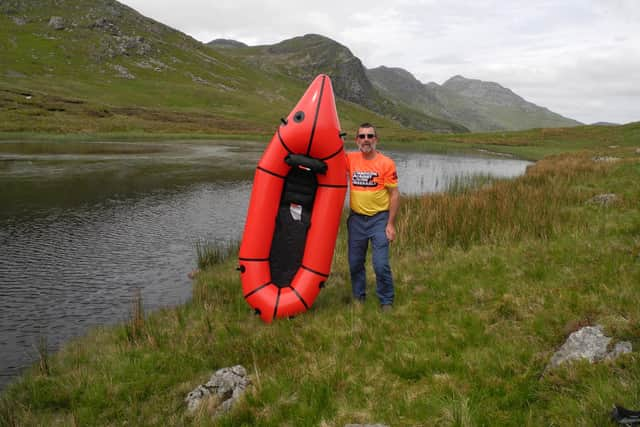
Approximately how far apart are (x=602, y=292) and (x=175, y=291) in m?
7.20

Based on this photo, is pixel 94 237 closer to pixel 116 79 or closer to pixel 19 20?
pixel 116 79

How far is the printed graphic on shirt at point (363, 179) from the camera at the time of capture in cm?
545

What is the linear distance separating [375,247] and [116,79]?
109072 millimetres

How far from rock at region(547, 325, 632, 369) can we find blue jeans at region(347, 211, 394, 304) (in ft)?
7.29

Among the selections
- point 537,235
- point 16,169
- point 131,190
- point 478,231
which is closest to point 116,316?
point 478,231

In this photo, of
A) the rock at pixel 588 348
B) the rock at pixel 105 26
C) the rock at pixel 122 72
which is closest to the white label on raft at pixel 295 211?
A: the rock at pixel 588 348

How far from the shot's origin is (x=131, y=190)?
19.1 meters

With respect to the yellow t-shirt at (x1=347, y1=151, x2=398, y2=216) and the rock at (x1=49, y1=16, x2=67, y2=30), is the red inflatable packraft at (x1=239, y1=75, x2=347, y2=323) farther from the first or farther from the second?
the rock at (x1=49, y1=16, x2=67, y2=30)

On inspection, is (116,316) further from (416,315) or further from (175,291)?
(416,315)

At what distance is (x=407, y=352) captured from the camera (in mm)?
4203

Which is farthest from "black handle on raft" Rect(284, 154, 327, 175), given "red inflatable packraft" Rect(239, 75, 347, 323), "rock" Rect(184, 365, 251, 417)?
"rock" Rect(184, 365, 251, 417)

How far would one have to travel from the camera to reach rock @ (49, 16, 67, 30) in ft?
366

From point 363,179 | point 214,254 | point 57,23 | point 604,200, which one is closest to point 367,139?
point 363,179

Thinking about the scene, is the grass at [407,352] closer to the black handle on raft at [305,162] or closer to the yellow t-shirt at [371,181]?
the yellow t-shirt at [371,181]
